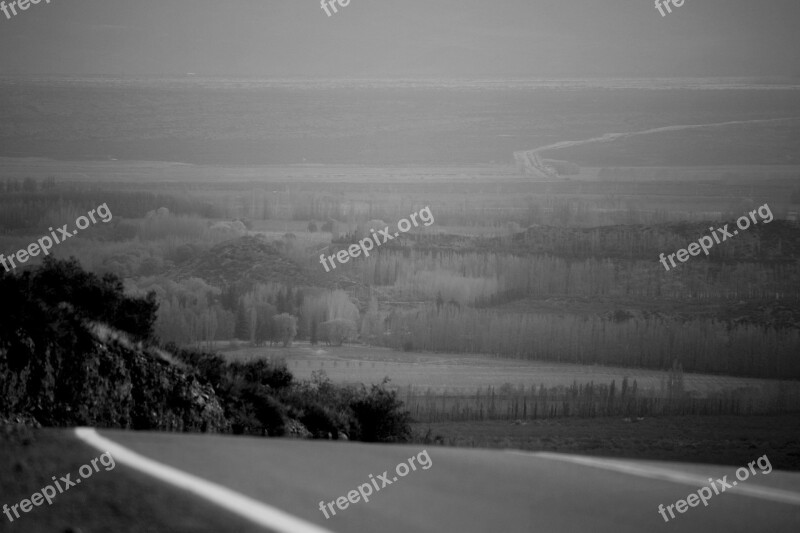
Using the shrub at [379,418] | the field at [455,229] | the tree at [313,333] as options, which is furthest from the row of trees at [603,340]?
the shrub at [379,418]

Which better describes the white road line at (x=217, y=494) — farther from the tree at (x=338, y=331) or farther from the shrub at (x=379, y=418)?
the tree at (x=338, y=331)

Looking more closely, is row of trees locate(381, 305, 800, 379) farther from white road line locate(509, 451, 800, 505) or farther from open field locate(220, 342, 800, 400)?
white road line locate(509, 451, 800, 505)

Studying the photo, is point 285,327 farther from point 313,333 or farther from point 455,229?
point 455,229

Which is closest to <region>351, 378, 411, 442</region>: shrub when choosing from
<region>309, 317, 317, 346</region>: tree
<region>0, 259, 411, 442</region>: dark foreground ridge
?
<region>0, 259, 411, 442</region>: dark foreground ridge

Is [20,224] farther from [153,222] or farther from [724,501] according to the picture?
[724,501]

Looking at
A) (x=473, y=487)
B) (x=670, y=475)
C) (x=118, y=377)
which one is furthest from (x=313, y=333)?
(x=473, y=487)

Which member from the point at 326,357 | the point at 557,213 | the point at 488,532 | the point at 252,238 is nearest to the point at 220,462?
the point at 488,532

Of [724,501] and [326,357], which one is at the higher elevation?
[724,501]
